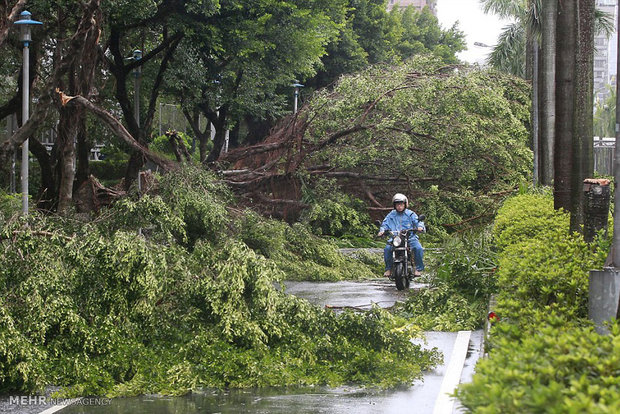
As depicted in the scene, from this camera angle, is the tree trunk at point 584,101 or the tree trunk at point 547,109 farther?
the tree trunk at point 547,109

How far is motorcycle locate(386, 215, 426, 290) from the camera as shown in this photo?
15.4 m

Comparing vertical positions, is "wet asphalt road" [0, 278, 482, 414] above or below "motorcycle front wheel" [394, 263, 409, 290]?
below

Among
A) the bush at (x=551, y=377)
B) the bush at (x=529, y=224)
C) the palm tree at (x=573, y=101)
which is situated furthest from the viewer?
the palm tree at (x=573, y=101)

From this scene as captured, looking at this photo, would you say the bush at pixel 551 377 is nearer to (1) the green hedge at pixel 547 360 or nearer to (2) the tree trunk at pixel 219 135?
(1) the green hedge at pixel 547 360

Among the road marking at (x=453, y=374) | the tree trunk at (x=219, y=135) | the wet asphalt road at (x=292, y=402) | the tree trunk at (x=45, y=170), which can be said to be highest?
the tree trunk at (x=219, y=135)

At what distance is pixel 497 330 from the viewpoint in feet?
19.2

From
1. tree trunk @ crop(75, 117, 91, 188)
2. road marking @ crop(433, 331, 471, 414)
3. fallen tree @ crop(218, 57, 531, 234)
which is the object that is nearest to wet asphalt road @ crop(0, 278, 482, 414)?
road marking @ crop(433, 331, 471, 414)

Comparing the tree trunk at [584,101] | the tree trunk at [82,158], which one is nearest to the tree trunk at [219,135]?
the tree trunk at [82,158]

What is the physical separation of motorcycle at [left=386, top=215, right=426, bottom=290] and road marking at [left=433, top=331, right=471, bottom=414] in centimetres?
396

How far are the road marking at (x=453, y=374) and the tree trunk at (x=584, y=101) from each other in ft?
12.2

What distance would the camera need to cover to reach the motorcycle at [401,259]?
15.4 m

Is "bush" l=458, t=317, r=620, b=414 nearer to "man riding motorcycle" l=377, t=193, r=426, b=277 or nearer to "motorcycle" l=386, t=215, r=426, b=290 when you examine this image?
"motorcycle" l=386, t=215, r=426, b=290

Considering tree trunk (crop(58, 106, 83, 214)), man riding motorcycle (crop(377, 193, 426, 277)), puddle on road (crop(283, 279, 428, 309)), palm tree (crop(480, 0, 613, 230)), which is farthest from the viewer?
tree trunk (crop(58, 106, 83, 214))

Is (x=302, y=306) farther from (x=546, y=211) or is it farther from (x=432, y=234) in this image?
(x=432, y=234)
